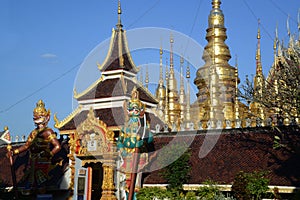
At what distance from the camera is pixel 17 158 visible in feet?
81.4

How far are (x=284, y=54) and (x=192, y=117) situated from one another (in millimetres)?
19599

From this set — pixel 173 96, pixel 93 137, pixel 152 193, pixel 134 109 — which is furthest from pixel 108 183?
pixel 173 96

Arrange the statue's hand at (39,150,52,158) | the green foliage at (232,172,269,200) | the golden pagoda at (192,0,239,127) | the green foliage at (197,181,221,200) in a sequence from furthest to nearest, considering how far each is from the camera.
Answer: the golden pagoda at (192,0,239,127) < the statue's hand at (39,150,52,158) < the green foliage at (197,181,221,200) < the green foliage at (232,172,269,200)

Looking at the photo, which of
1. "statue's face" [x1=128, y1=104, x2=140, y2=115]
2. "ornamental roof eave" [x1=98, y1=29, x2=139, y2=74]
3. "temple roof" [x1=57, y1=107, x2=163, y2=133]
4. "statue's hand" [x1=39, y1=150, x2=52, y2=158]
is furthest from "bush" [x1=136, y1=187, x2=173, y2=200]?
"ornamental roof eave" [x1=98, y1=29, x2=139, y2=74]

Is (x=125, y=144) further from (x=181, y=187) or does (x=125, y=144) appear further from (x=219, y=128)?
(x=219, y=128)

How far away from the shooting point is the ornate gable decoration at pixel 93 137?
1981 cm

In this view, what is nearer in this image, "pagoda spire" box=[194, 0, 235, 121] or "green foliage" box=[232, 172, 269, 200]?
"green foliage" box=[232, 172, 269, 200]

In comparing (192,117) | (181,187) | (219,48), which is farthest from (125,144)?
Answer: (219,48)

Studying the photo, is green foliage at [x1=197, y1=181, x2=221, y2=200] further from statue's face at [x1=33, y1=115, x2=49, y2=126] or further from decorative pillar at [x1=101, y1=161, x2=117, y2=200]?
statue's face at [x1=33, y1=115, x2=49, y2=126]

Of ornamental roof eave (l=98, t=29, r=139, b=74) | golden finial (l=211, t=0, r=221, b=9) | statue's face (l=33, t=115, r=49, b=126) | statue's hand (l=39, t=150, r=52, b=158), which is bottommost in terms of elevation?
statue's hand (l=39, t=150, r=52, b=158)

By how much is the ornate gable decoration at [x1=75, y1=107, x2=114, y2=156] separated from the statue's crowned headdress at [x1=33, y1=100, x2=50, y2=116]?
1.87 m

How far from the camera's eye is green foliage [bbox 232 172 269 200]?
16984 mm

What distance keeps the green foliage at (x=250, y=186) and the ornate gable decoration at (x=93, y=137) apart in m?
4.98

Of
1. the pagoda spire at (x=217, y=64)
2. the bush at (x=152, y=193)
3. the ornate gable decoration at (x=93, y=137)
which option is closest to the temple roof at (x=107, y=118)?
the ornate gable decoration at (x=93, y=137)
